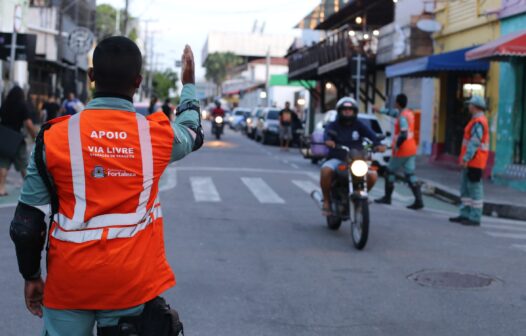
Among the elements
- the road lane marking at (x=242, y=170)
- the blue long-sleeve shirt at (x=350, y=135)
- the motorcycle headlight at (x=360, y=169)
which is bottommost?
the road lane marking at (x=242, y=170)

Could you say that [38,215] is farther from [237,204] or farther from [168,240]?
[237,204]

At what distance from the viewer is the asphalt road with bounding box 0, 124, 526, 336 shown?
5.79 metres

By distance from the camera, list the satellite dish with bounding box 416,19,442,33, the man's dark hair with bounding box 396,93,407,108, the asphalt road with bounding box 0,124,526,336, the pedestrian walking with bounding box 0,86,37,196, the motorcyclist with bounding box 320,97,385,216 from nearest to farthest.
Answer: the asphalt road with bounding box 0,124,526,336, the motorcyclist with bounding box 320,97,385,216, the pedestrian walking with bounding box 0,86,37,196, the man's dark hair with bounding box 396,93,407,108, the satellite dish with bounding box 416,19,442,33

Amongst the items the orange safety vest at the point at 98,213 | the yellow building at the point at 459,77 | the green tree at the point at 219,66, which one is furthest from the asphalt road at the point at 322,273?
the green tree at the point at 219,66

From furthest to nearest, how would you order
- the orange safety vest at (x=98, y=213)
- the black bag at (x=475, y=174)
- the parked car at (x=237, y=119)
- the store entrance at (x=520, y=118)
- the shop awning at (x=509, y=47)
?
the parked car at (x=237, y=119) < the store entrance at (x=520, y=118) < the shop awning at (x=509, y=47) < the black bag at (x=475, y=174) < the orange safety vest at (x=98, y=213)

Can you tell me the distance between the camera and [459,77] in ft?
73.9

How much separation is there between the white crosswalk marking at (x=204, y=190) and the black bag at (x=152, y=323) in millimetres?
9860

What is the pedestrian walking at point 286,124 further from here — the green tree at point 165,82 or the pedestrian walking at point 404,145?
the green tree at point 165,82

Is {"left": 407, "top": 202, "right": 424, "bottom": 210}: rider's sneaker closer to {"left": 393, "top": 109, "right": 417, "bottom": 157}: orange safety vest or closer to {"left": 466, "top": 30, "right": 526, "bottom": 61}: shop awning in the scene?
{"left": 393, "top": 109, "right": 417, "bottom": 157}: orange safety vest

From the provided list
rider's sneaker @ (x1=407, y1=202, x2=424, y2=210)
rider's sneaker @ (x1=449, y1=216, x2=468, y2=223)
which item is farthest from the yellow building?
rider's sneaker @ (x1=449, y1=216, x2=468, y2=223)

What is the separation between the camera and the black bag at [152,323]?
2951 millimetres

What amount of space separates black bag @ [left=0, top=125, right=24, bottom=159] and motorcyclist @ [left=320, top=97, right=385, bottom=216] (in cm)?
502

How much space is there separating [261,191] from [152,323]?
11.5 metres

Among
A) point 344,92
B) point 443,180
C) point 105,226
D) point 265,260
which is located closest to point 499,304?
point 265,260
